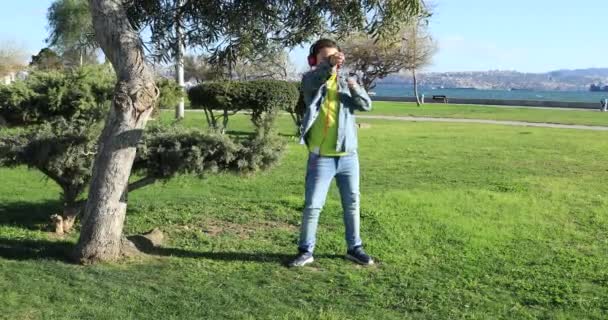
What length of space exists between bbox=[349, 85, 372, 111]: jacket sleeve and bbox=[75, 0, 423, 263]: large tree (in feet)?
2.60

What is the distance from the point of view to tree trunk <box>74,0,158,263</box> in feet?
16.1

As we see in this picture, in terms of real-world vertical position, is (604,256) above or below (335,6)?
below

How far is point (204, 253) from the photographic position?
5605 millimetres

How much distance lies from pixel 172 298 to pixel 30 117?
4.91 metres

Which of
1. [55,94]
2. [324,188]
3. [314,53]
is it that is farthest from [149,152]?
[55,94]

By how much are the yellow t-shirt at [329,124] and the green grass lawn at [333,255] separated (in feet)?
3.09

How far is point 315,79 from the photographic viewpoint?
504 centimetres

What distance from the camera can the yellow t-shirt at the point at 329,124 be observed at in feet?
16.8

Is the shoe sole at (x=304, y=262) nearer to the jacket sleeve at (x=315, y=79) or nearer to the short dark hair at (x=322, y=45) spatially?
the jacket sleeve at (x=315, y=79)

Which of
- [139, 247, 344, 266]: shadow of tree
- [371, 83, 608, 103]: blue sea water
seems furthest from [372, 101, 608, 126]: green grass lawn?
[139, 247, 344, 266]: shadow of tree

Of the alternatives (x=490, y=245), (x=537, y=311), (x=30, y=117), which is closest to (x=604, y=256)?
(x=490, y=245)

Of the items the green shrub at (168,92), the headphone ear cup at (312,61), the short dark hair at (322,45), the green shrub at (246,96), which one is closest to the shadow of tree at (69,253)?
the headphone ear cup at (312,61)

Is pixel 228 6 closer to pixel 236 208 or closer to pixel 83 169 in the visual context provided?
pixel 83 169

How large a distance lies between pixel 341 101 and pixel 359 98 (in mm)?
153
